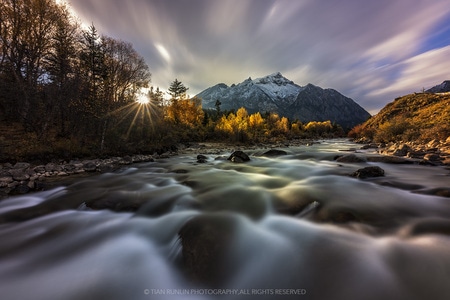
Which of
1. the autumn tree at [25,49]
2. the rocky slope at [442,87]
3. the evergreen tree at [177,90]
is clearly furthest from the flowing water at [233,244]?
the rocky slope at [442,87]

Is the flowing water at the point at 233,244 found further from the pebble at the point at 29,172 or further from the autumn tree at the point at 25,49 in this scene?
the autumn tree at the point at 25,49

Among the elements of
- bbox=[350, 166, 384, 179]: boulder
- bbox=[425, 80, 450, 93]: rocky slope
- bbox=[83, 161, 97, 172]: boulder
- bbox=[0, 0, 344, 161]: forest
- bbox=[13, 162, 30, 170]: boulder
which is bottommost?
bbox=[83, 161, 97, 172]: boulder

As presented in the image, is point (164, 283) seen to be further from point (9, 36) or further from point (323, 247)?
point (9, 36)

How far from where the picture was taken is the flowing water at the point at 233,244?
8.51 ft

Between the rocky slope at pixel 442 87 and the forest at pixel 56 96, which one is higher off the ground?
the rocky slope at pixel 442 87

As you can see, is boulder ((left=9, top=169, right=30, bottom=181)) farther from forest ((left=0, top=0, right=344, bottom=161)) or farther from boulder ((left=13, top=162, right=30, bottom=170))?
forest ((left=0, top=0, right=344, bottom=161))

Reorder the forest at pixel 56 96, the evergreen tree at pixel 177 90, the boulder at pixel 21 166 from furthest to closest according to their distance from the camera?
the evergreen tree at pixel 177 90 → the forest at pixel 56 96 → the boulder at pixel 21 166

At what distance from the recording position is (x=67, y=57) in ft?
64.8

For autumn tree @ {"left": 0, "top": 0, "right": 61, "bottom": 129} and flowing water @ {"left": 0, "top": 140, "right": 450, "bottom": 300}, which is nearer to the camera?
flowing water @ {"left": 0, "top": 140, "right": 450, "bottom": 300}

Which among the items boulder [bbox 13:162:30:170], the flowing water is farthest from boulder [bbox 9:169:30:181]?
the flowing water

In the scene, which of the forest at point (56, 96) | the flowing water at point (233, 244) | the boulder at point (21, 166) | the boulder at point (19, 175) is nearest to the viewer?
the flowing water at point (233, 244)

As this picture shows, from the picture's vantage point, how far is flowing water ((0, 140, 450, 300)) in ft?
8.51

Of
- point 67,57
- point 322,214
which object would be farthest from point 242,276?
point 67,57

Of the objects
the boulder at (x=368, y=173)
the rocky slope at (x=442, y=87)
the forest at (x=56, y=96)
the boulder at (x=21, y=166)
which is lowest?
the boulder at (x=21, y=166)
